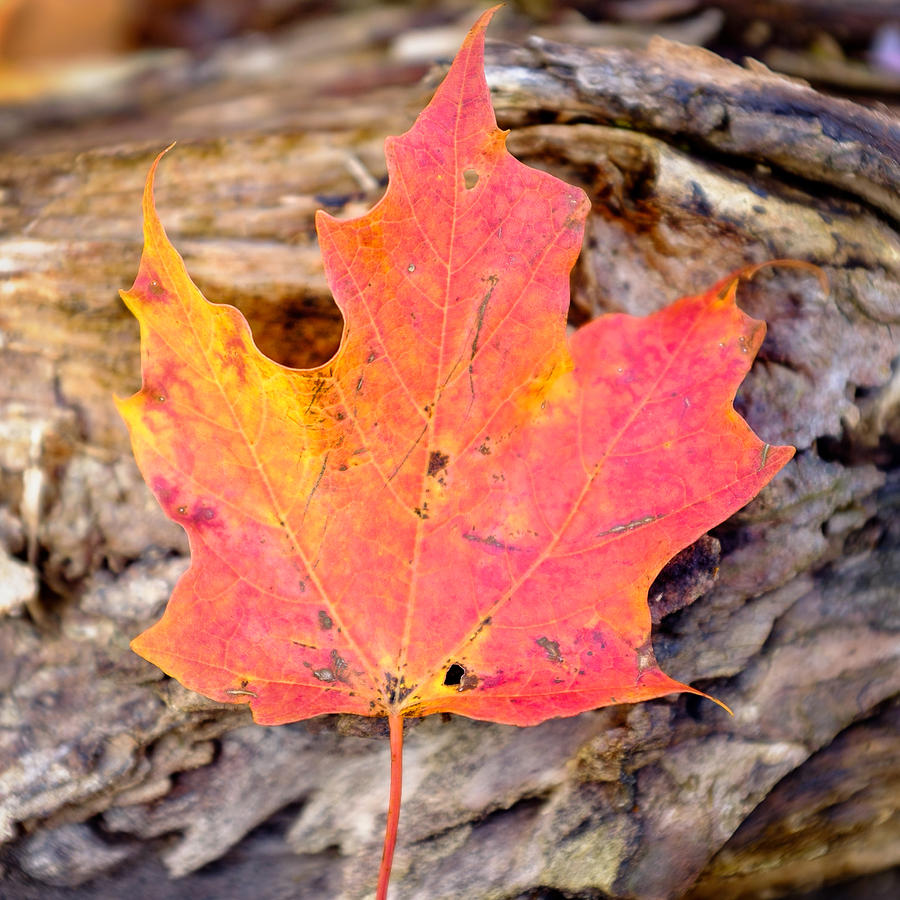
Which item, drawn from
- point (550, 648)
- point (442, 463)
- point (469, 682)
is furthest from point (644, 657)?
point (442, 463)

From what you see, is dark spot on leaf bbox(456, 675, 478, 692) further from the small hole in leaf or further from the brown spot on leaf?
the brown spot on leaf

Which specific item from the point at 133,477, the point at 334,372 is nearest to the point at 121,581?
the point at 133,477

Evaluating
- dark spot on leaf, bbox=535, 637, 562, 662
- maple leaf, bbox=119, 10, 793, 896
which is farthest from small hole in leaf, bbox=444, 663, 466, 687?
dark spot on leaf, bbox=535, 637, 562, 662

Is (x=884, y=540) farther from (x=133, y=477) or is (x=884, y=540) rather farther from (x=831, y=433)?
(x=133, y=477)

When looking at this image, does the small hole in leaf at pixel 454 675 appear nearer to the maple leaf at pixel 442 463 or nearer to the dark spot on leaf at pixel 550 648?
the maple leaf at pixel 442 463

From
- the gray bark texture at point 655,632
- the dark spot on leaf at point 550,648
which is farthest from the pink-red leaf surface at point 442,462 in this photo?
the gray bark texture at point 655,632

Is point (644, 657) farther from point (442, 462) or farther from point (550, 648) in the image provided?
point (442, 462)

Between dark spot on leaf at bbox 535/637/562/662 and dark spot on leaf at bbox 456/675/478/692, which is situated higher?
dark spot on leaf at bbox 535/637/562/662
